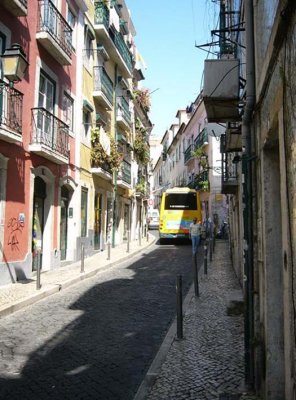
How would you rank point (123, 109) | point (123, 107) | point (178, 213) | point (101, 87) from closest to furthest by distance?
point (101, 87), point (123, 109), point (123, 107), point (178, 213)

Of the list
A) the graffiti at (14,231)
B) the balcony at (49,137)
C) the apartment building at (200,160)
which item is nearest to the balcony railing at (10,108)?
the balcony at (49,137)

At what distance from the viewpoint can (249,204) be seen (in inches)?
197

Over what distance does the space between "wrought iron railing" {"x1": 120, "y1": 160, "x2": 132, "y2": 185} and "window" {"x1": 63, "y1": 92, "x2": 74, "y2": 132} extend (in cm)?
870

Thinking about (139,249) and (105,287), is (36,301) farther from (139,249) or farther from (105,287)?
(139,249)

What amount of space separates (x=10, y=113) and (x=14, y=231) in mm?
3146

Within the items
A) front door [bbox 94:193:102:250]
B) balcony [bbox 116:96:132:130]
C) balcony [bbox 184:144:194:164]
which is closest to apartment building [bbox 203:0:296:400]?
front door [bbox 94:193:102:250]

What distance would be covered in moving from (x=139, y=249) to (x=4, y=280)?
12.2 m

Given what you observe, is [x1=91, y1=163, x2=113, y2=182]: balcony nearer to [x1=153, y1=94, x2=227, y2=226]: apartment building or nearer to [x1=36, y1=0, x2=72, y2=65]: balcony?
[x1=153, y1=94, x2=227, y2=226]: apartment building

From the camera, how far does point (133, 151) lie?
31.7 m

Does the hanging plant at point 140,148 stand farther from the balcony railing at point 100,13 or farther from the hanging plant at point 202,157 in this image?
the balcony railing at point 100,13

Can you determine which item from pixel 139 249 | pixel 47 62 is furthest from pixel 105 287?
pixel 139 249

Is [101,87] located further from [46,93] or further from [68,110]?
[46,93]

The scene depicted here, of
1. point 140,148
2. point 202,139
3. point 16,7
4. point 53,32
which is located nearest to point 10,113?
point 16,7

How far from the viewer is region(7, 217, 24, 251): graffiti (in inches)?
477
